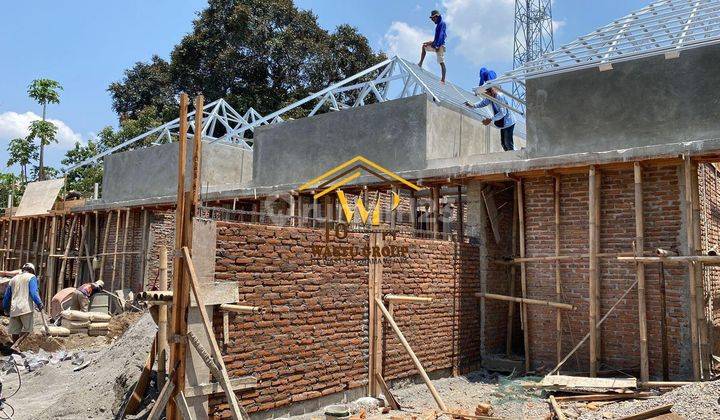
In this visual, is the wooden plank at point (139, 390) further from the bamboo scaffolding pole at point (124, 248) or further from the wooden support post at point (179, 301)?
the bamboo scaffolding pole at point (124, 248)

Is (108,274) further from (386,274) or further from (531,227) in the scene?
(531,227)

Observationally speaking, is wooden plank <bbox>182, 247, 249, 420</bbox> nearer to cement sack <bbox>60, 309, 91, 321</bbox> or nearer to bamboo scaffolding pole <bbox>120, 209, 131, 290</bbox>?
cement sack <bbox>60, 309, 91, 321</bbox>

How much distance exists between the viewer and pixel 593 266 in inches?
359

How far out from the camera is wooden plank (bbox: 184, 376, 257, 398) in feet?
19.6

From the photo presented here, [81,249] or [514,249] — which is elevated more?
[514,249]

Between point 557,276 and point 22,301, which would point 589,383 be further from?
point 22,301

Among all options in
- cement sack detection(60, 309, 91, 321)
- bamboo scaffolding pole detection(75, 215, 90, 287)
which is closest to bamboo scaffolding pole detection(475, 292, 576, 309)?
cement sack detection(60, 309, 91, 321)

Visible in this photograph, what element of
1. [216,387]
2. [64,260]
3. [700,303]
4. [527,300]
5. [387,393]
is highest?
[64,260]

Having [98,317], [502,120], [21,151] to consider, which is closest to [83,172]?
[21,151]

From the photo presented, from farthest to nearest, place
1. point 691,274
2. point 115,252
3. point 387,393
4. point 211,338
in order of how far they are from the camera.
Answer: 1. point 115,252
2. point 691,274
3. point 387,393
4. point 211,338

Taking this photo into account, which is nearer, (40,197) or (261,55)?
(40,197)

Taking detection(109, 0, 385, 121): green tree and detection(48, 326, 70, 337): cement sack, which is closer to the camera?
detection(48, 326, 70, 337): cement sack

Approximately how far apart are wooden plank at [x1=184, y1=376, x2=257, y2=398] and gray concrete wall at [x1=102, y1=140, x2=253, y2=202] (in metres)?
9.29

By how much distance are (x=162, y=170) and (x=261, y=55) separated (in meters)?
13.8
